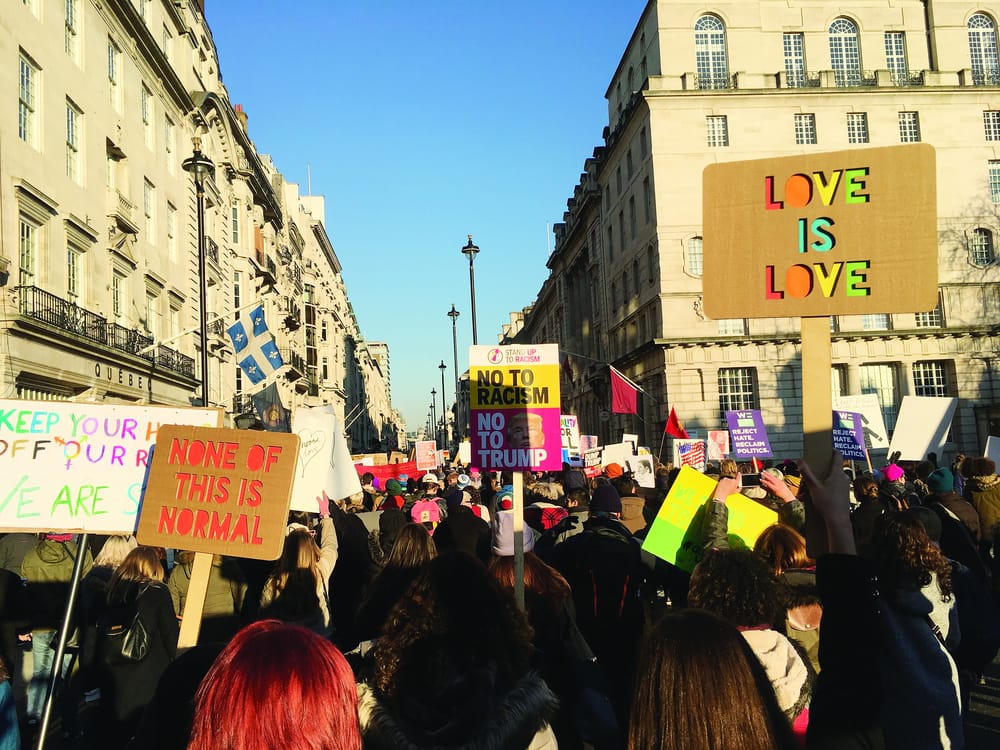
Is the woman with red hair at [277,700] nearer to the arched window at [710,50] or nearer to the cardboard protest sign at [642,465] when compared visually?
the cardboard protest sign at [642,465]

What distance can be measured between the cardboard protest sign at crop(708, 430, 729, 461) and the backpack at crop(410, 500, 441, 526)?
13.7 m

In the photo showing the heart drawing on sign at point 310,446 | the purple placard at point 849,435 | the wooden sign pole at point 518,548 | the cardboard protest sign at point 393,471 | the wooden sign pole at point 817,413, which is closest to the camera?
the wooden sign pole at point 817,413

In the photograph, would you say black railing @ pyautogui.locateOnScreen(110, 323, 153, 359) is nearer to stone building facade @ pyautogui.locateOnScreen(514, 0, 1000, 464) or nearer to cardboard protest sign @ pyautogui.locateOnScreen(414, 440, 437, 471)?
cardboard protest sign @ pyautogui.locateOnScreen(414, 440, 437, 471)

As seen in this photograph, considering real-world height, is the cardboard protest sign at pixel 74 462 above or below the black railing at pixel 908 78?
below

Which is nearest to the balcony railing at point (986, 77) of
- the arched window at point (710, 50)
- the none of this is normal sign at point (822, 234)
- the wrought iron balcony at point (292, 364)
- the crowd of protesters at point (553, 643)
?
the arched window at point (710, 50)

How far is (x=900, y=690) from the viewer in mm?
3516

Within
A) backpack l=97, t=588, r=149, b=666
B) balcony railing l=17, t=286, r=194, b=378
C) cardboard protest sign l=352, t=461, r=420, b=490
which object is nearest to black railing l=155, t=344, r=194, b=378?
balcony railing l=17, t=286, r=194, b=378

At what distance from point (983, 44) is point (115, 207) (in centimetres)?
4444

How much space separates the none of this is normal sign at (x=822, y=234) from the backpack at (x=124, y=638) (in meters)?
3.99

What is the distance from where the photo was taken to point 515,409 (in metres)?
8.98

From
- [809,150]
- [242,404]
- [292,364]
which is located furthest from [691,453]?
[292,364]

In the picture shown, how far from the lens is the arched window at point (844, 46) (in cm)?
4662

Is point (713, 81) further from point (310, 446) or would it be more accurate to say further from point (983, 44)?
point (310, 446)

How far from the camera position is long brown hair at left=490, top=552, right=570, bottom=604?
215 inches
